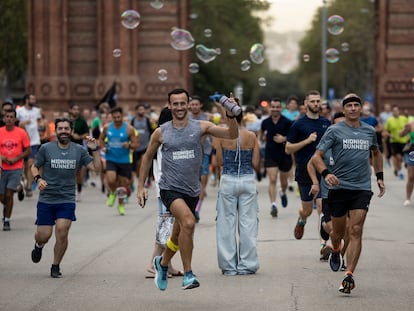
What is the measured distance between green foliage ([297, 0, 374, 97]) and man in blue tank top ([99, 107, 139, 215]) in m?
58.1

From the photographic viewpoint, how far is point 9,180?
17141 mm

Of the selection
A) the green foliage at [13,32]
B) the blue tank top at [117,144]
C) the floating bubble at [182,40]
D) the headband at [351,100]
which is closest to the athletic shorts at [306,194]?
the headband at [351,100]

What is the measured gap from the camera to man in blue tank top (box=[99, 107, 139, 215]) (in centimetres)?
1945

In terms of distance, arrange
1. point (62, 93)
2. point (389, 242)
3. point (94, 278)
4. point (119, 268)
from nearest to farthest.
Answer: point (94, 278)
point (119, 268)
point (389, 242)
point (62, 93)

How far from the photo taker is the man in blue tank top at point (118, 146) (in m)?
19.5

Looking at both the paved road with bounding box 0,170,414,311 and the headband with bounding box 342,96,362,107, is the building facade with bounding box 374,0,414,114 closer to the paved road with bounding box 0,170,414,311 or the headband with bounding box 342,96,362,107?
the paved road with bounding box 0,170,414,311

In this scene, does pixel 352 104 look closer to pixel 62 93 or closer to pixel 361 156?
pixel 361 156

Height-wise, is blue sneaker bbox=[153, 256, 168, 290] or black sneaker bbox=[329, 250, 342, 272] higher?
blue sneaker bbox=[153, 256, 168, 290]

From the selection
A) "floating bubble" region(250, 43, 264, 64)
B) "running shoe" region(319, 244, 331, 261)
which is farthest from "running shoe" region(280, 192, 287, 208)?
"running shoe" region(319, 244, 331, 261)

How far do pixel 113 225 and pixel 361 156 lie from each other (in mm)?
7479

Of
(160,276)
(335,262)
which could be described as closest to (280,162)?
(335,262)

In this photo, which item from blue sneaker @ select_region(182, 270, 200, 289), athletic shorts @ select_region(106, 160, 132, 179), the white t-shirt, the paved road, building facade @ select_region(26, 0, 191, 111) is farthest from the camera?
building facade @ select_region(26, 0, 191, 111)

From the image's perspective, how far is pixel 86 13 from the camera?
129ft

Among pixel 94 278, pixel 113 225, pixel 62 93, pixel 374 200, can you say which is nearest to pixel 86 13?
pixel 62 93
